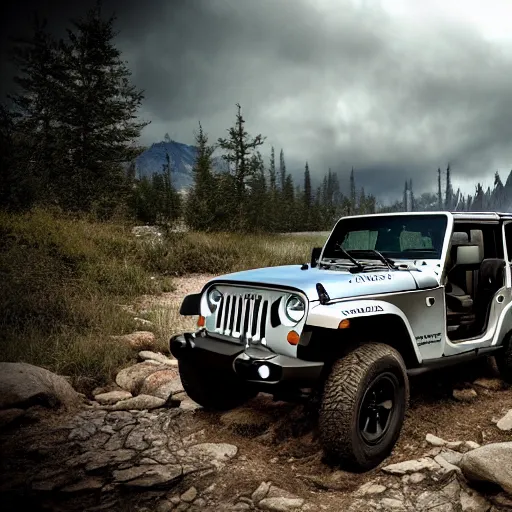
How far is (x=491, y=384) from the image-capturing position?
4.55 metres

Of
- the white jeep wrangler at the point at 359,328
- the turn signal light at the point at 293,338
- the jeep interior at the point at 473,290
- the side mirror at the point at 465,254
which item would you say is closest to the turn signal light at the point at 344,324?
the white jeep wrangler at the point at 359,328

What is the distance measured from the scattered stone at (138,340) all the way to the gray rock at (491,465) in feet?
14.0

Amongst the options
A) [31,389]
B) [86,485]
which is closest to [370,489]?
[86,485]

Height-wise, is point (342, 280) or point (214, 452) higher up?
point (342, 280)

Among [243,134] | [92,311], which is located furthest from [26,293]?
[243,134]

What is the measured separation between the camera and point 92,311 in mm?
6906

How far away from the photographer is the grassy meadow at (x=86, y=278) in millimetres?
5328

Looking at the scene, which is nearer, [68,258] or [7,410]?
[7,410]

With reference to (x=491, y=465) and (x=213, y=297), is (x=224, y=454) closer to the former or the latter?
(x=213, y=297)

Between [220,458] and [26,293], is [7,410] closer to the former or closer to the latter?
[220,458]

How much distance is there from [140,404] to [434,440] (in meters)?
2.61

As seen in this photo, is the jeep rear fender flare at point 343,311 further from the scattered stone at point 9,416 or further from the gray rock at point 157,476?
the scattered stone at point 9,416

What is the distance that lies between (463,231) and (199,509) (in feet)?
11.6

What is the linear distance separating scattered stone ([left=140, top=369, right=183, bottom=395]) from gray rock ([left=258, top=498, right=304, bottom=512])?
2.04 metres
